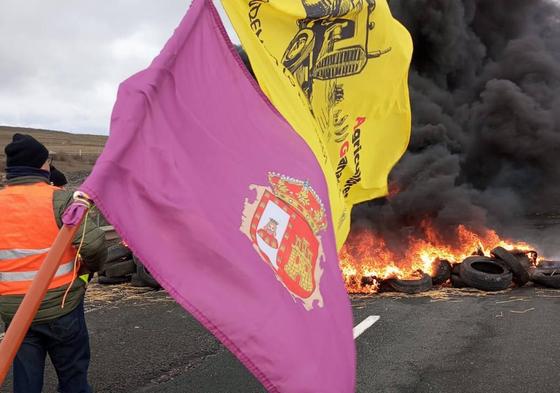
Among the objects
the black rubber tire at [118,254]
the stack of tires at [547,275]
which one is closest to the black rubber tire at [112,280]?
the black rubber tire at [118,254]

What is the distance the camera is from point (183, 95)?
103 inches

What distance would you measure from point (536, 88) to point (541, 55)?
998mm

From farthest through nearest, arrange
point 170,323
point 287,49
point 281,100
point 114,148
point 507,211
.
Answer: point 507,211
point 170,323
point 287,49
point 281,100
point 114,148

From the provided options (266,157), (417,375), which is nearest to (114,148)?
(266,157)

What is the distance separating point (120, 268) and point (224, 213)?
670 cm

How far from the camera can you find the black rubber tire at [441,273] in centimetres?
862

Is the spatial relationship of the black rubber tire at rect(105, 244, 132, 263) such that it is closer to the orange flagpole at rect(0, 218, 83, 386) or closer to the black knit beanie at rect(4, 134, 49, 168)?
the black knit beanie at rect(4, 134, 49, 168)

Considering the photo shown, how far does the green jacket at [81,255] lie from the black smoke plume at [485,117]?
Result: 30.4ft

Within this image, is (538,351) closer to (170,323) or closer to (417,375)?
(417,375)

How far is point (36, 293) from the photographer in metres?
1.78

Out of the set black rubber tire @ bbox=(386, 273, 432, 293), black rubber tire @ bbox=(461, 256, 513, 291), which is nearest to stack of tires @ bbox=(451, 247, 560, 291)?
black rubber tire @ bbox=(461, 256, 513, 291)

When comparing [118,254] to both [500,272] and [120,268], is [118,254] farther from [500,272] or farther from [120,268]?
[500,272]

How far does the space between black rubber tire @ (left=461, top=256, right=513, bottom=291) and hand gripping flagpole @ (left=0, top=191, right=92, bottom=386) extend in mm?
7463

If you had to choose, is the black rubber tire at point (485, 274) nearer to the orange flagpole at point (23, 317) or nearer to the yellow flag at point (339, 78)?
the yellow flag at point (339, 78)
